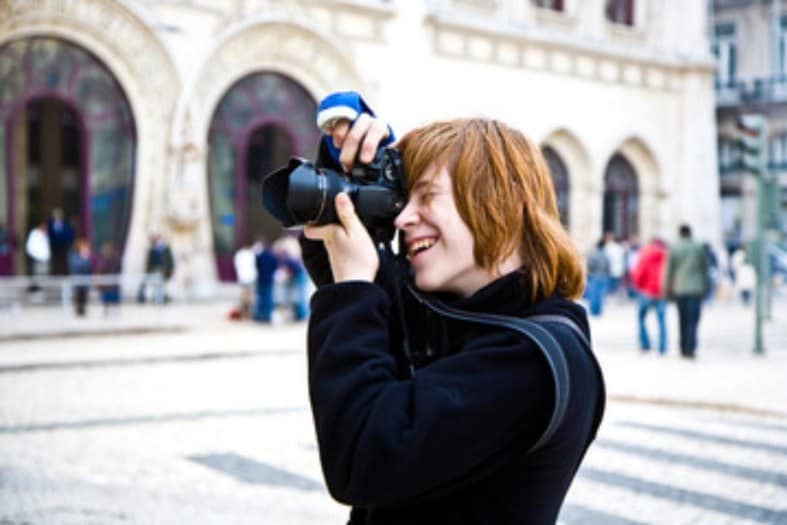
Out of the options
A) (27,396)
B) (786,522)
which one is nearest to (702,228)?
(27,396)

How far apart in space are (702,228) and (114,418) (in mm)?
25564

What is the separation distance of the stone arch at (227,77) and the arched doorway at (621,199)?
985 centimetres

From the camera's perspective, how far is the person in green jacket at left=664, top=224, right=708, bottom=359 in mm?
13531

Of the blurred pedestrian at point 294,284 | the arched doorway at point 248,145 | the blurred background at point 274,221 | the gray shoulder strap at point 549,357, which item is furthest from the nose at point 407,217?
the arched doorway at point 248,145

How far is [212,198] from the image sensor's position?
23.1 m

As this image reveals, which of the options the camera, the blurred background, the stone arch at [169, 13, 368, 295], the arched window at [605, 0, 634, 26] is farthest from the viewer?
the arched window at [605, 0, 634, 26]

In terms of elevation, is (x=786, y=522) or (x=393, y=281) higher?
(x=393, y=281)

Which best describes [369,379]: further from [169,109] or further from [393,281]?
[169,109]

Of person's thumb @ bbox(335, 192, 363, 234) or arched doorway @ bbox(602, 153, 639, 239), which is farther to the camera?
arched doorway @ bbox(602, 153, 639, 239)

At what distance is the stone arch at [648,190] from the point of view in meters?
31.6

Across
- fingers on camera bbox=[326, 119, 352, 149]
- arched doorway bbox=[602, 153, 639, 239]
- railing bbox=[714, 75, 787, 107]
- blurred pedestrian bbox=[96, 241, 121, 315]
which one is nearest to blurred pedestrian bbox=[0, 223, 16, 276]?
blurred pedestrian bbox=[96, 241, 121, 315]

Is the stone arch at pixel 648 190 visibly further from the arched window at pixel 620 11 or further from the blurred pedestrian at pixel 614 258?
the blurred pedestrian at pixel 614 258

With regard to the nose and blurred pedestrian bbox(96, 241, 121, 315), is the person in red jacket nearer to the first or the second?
blurred pedestrian bbox(96, 241, 121, 315)

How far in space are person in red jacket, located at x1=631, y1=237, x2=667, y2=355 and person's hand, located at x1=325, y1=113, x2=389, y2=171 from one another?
1253cm
